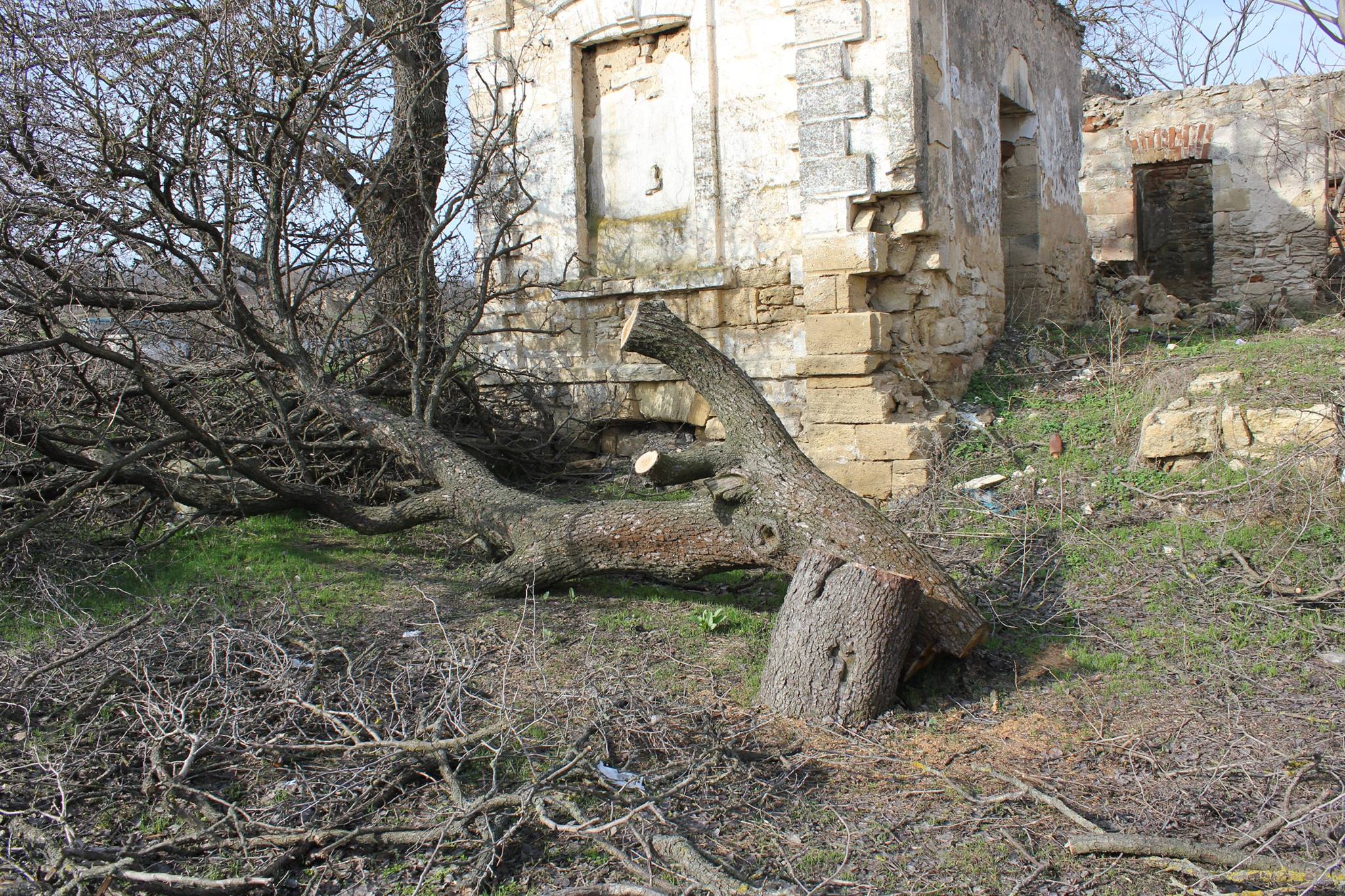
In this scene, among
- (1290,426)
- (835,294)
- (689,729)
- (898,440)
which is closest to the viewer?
(689,729)

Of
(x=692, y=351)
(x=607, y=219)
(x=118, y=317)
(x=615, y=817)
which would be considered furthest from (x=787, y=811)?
(x=607, y=219)

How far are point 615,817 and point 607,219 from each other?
217 inches

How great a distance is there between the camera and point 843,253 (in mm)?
6316

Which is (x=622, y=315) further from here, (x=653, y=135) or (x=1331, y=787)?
(x=1331, y=787)

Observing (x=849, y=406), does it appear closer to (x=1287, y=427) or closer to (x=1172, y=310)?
(x=1287, y=427)

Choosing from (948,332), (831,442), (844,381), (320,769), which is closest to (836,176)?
(844,381)

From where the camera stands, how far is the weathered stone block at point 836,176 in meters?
6.25

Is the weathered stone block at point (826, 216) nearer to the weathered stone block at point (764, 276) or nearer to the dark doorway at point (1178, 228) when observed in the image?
the weathered stone block at point (764, 276)

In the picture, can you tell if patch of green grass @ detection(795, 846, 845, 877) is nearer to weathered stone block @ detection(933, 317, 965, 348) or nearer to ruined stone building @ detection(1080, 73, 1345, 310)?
weathered stone block @ detection(933, 317, 965, 348)

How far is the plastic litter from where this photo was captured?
3.10 m

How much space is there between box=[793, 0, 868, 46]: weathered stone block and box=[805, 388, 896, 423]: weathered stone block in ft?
7.66

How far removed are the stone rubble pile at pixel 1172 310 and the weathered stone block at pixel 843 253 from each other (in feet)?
Result: 10.3

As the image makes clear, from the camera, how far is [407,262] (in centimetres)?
729

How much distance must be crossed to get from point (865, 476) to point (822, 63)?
279 cm
